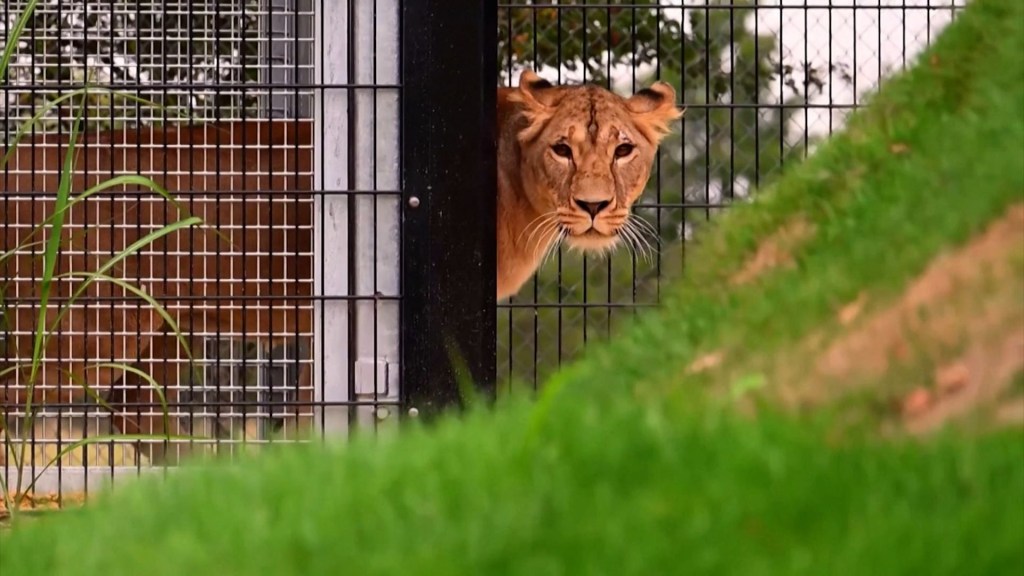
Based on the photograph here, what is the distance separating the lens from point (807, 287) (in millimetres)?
2938

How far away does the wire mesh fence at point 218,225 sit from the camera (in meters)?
5.18

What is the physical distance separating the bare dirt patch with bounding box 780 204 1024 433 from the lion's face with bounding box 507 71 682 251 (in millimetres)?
3379

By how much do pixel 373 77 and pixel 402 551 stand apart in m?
3.24

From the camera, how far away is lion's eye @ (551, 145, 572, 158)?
6.26 m

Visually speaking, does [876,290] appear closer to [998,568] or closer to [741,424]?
[741,424]

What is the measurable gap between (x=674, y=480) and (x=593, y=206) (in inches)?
157

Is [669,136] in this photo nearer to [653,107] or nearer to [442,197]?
[653,107]

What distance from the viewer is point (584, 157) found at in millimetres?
6254

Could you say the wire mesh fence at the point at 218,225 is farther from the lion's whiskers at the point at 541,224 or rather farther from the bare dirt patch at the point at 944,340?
the bare dirt patch at the point at 944,340

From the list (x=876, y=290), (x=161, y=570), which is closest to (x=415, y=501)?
(x=161, y=570)

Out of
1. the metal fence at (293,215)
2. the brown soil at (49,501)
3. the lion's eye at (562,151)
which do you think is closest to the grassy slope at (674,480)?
the metal fence at (293,215)

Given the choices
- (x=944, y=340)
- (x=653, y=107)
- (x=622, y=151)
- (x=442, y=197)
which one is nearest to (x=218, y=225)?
(x=442, y=197)

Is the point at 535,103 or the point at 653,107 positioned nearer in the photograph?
the point at 535,103

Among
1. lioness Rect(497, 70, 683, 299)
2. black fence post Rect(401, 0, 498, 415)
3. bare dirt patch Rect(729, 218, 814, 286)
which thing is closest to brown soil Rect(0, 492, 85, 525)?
black fence post Rect(401, 0, 498, 415)
